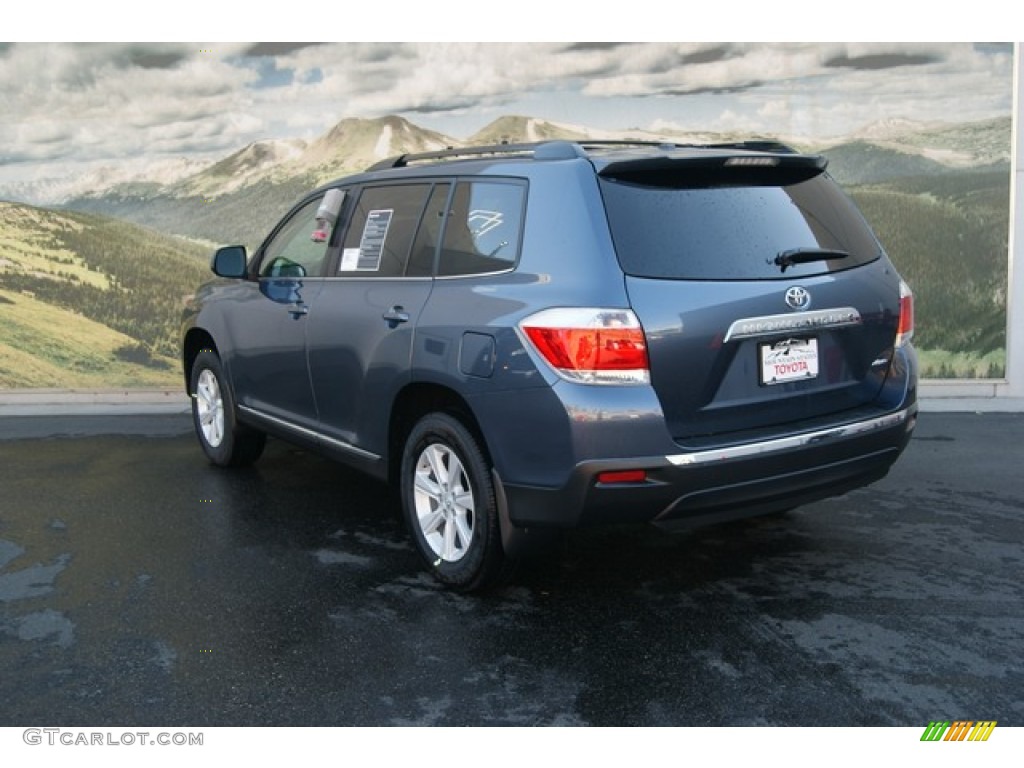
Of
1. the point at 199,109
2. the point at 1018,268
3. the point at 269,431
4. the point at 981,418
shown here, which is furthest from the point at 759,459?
the point at 199,109

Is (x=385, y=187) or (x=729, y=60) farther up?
(x=729, y=60)

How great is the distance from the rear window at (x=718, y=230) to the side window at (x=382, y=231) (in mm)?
1138

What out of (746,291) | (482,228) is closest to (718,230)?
(746,291)

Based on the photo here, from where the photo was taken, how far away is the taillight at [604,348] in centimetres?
370

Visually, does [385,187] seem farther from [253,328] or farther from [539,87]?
[539,87]

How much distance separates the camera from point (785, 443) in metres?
3.96

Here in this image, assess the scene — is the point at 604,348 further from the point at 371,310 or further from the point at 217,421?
the point at 217,421

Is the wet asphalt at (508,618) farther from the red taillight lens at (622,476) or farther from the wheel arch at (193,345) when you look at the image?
the wheel arch at (193,345)

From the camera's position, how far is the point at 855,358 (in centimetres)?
423

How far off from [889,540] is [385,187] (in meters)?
2.93

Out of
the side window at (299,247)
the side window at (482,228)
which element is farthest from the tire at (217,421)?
the side window at (482,228)

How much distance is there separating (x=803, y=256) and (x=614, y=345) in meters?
0.94
